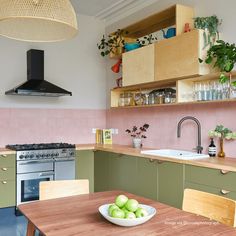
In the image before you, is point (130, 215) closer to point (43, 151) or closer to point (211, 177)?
point (211, 177)

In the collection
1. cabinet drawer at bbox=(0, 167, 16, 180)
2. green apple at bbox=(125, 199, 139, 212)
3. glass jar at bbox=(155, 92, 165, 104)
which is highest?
glass jar at bbox=(155, 92, 165, 104)

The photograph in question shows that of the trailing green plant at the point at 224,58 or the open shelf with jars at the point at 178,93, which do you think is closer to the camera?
the trailing green plant at the point at 224,58

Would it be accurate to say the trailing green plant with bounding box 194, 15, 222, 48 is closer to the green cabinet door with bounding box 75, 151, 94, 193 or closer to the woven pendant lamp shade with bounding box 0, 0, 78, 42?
the woven pendant lamp shade with bounding box 0, 0, 78, 42

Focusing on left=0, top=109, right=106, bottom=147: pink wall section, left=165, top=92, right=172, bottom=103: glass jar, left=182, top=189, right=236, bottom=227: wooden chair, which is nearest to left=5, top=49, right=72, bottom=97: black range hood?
left=0, top=109, right=106, bottom=147: pink wall section

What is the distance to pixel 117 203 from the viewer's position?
148cm

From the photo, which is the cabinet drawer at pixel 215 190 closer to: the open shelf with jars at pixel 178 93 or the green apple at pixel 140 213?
the open shelf with jars at pixel 178 93

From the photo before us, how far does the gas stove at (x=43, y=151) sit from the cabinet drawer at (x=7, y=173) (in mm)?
153

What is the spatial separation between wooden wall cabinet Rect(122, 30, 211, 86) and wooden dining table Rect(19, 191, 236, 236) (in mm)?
A: 1729

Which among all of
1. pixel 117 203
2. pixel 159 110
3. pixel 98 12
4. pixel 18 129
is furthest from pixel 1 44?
pixel 117 203

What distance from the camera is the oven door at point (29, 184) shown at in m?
3.82

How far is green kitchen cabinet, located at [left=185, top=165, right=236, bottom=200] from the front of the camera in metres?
2.46

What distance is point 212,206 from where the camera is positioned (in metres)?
1.67

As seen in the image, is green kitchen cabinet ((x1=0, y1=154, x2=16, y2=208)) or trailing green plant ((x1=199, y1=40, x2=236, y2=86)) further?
green kitchen cabinet ((x1=0, y1=154, x2=16, y2=208))

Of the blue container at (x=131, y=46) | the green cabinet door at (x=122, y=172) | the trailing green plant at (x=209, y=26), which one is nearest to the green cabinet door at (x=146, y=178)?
the green cabinet door at (x=122, y=172)
